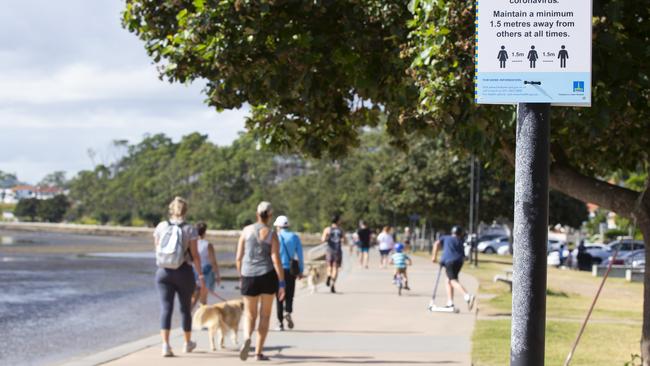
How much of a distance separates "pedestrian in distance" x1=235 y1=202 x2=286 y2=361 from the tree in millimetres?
149925

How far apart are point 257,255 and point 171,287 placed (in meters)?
1.01

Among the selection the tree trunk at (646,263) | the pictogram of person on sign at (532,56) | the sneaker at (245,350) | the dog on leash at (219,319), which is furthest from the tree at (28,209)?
the pictogram of person on sign at (532,56)

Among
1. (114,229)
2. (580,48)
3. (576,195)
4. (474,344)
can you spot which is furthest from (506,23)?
(114,229)

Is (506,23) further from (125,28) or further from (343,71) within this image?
(125,28)

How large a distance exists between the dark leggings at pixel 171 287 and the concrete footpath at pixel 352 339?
0.48 meters

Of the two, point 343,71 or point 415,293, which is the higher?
point 343,71

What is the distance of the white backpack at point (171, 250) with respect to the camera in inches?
380

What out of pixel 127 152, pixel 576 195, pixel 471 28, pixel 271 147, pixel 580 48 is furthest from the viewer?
pixel 127 152

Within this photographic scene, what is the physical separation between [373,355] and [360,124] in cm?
288

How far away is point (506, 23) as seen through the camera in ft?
13.3

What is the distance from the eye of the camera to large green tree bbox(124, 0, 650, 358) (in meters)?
7.65

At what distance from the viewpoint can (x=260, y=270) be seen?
9.74 m

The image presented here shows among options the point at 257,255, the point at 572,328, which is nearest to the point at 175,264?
the point at 257,255

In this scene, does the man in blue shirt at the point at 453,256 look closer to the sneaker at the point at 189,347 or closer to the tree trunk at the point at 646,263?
the sneaker at the point at 189,347
